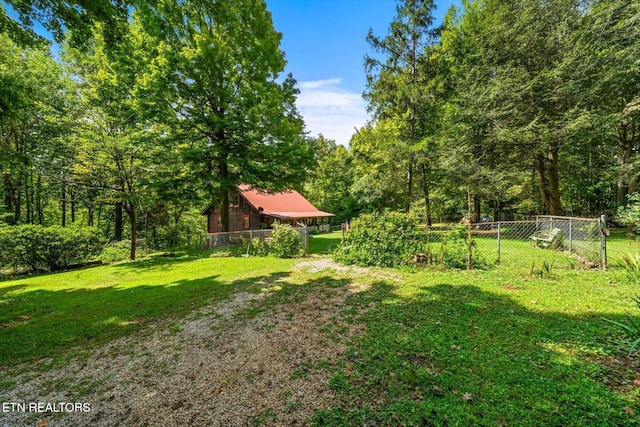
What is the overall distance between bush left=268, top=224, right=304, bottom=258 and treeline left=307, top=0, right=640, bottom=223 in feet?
19.4

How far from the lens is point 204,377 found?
9.60ft

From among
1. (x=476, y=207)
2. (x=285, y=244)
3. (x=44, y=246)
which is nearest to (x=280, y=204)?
(x=285, y=244)

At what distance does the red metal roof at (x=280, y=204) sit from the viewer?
2234 centimetres

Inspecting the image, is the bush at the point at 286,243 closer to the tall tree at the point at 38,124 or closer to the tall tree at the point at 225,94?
the tall tree at the point at 225,94

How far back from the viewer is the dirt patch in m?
2.39

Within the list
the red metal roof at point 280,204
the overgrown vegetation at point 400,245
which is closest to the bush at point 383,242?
the overgrown vegetation at point 400,245

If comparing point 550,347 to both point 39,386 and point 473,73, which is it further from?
point 473,73

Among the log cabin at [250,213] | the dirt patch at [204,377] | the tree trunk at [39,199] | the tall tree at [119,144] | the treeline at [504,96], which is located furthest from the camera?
the log cabin at [250,213]

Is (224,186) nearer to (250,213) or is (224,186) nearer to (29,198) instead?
(250,213)

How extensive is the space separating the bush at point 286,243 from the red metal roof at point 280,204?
9.68m

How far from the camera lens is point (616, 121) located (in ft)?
40.8

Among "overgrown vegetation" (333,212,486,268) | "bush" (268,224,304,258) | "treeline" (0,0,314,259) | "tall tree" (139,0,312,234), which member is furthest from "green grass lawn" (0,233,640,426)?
"tall tree" (139,0,312,234)

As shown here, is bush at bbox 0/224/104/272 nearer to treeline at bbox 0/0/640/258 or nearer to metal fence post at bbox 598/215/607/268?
treeline at bbox 0/0/640/258

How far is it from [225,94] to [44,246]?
33.3 feet
